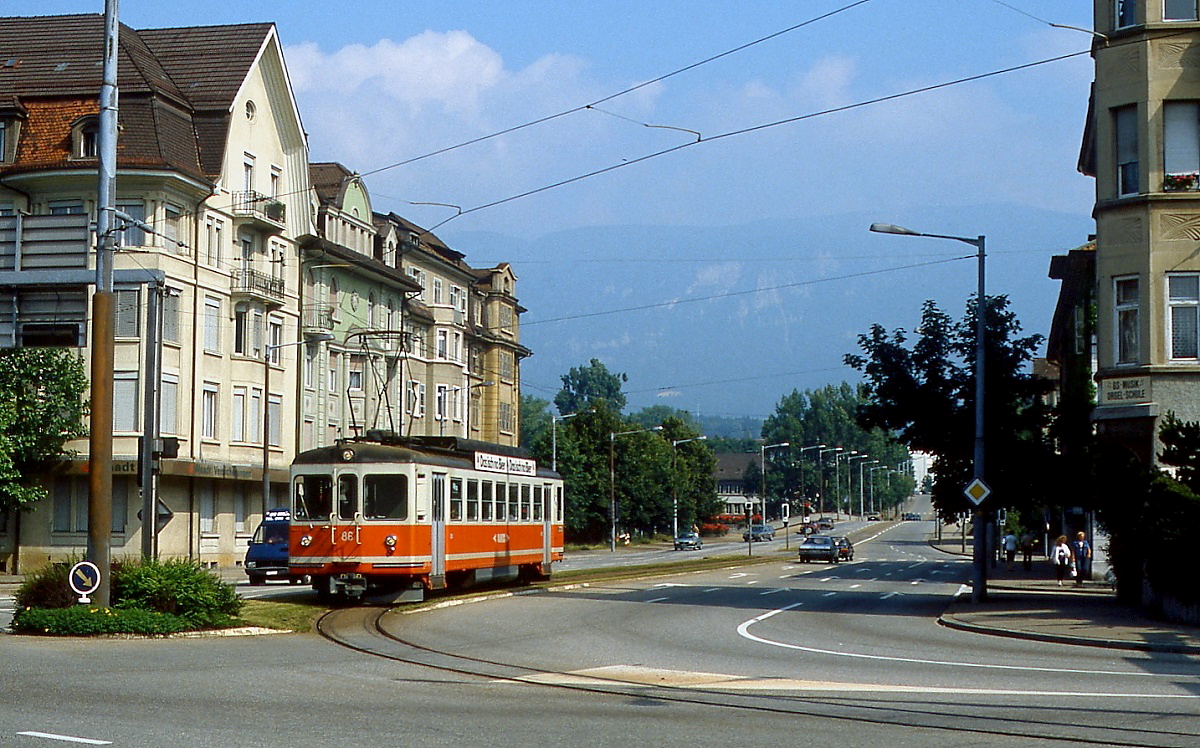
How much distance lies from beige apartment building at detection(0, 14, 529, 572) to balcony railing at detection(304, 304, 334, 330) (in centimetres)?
10

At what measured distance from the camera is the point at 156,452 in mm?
37031

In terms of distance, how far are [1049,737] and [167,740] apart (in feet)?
21.9

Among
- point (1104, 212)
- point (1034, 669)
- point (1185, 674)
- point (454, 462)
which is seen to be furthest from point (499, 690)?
point (1104, 212)

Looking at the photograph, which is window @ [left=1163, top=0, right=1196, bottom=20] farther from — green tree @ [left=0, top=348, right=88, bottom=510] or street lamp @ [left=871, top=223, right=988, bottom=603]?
green tree @ [left=0, top=348, right=88, bottom=510]

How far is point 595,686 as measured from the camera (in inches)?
609

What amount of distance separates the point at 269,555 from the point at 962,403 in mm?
19534

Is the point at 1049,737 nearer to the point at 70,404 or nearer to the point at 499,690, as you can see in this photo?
the point at 499,690

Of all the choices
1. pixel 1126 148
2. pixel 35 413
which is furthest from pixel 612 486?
pixel 1126 148

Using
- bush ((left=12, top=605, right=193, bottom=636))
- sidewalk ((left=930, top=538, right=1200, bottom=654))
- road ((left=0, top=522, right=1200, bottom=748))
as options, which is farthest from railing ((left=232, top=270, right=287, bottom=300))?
bush ((left=12, top=605, right=193, bottom=636))

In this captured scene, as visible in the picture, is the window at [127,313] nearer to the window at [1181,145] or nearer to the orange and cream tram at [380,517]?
the orange and cream tram at [380,517]

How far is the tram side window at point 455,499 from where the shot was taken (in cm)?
2981

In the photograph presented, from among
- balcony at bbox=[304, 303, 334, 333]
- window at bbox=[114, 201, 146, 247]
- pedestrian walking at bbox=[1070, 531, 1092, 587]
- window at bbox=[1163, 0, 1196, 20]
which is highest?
window at bbox=[1163, 0, 1196, 20]

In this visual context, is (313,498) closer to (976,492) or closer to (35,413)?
(976,492)

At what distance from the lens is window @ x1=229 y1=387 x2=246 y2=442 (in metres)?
54.8
